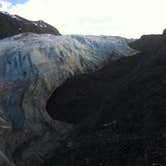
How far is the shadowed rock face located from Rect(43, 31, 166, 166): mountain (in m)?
0.80

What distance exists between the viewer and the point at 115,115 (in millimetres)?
15594

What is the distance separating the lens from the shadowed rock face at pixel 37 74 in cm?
1803

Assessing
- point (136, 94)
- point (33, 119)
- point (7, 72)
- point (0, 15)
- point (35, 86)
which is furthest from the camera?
point (0, 15)

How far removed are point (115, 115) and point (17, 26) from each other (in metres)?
40.7

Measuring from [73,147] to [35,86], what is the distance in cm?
702

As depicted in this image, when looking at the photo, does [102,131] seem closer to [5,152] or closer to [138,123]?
[138,123]

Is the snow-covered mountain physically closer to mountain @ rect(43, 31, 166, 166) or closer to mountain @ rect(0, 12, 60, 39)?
mountain @ rect(43, 31, 166, 166)

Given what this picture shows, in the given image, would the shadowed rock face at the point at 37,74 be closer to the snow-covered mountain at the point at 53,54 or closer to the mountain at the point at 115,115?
the snow-covered mountain at the point at 53,54

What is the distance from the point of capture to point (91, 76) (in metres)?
22.1

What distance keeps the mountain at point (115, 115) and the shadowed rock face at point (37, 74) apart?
2.62 feet

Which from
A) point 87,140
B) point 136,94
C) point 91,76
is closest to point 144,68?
point 136,94

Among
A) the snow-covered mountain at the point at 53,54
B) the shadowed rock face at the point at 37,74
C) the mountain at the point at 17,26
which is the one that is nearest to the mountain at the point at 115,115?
the shadowed rock face at the point at 37,74

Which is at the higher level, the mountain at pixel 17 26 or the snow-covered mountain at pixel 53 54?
the snow-covered mountain at pixel 53 54

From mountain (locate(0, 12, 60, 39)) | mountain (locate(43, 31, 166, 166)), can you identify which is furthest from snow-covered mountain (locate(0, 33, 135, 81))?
mountain (locate(0, 12, 60, 39))
